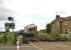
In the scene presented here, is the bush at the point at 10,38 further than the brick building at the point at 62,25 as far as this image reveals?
No

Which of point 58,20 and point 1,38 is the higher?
point 58,20

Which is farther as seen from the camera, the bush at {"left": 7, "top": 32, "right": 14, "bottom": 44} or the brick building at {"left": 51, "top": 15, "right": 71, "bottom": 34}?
the brick building at {"left": 51, "top": 15, "right": 71, "bottom": 34}

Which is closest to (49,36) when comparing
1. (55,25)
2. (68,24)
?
(68,24)

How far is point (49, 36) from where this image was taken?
191 ft

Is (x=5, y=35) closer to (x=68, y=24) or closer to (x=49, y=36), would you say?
(x=49, y=36)

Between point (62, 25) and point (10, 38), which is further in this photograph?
point (62, 25)

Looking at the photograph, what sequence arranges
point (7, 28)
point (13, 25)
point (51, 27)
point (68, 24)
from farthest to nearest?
point (51, 27), point (68, 24), point (7, 28), point (13, 25)

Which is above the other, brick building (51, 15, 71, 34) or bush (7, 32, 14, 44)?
brick building (51, 15, 71, 34)

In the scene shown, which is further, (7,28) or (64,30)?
(64,30)

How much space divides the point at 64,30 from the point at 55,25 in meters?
8.29

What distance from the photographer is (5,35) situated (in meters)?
50.3

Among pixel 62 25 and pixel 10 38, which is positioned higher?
pixel 62 25

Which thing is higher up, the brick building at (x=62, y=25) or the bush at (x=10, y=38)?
the brick building at (x=62, y=25)

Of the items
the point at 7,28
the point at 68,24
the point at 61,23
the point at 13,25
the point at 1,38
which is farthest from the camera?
the point at 61,23
